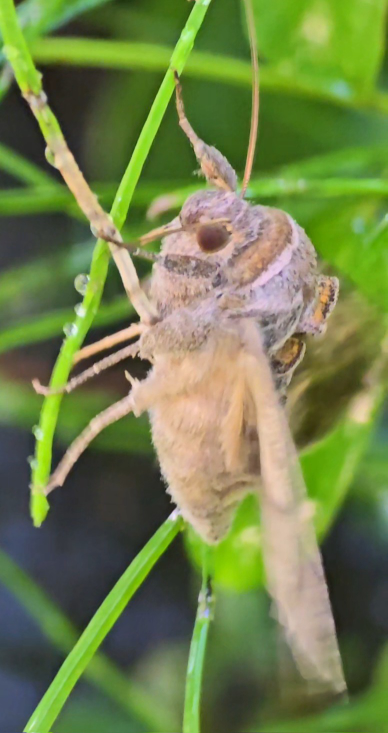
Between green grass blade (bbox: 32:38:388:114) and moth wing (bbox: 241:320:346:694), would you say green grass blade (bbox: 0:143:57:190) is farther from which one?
moth wing (bbox: 241:320:346:694)

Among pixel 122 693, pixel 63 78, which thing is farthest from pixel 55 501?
pixel 63 78

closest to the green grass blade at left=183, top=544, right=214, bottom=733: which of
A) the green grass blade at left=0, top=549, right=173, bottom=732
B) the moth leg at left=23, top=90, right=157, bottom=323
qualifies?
the green grass blade at left=0, top=549, right=173, bottom=732

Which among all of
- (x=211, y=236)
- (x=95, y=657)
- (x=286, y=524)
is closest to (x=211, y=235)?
(x=211, y=236)

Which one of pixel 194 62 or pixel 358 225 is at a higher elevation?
pixel 194 62

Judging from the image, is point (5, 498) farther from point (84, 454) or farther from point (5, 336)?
point (5, 336)

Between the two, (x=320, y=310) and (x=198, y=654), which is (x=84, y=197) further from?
(x=198, y=654)

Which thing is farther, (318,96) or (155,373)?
(318,96)
